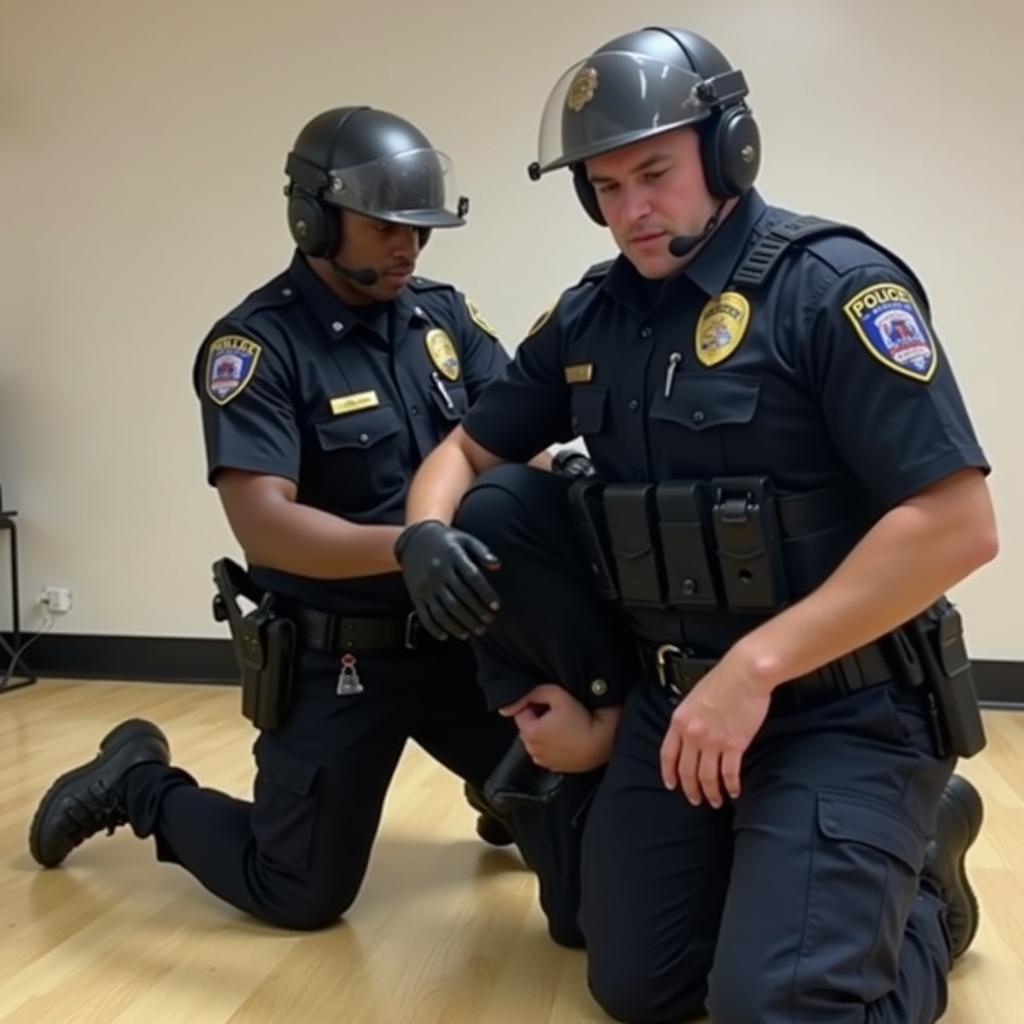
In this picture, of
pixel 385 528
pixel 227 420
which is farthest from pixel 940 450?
pixel 227 420

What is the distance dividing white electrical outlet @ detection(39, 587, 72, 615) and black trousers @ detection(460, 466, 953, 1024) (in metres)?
2.30

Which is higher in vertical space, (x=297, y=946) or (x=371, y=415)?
(x=371, y=415)

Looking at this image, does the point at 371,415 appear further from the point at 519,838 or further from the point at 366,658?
the point at 519,838

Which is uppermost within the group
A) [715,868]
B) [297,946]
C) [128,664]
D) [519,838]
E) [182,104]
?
[182,104]

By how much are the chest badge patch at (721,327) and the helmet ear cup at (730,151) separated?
0.12 meters

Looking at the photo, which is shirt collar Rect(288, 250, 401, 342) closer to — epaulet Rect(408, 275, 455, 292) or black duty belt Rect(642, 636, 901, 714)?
epaulet Rect(408, 275, 455, 292)

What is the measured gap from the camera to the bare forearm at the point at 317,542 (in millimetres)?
1476

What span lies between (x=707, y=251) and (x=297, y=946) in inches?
42.1

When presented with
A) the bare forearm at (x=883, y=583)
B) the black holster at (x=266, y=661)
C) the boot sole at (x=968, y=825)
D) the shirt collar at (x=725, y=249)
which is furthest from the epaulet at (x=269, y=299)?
the boot sole at (x=968, y=825)

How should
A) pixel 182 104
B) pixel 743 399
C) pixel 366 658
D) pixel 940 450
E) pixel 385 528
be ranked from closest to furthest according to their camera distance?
pixel 940 450, pixel 743 399, pixel 385 528, pixel 366 658, pixel 182 104

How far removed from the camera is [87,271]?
321 cm

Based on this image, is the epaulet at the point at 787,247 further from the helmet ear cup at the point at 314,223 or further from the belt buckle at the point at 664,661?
the helmet ear cup at the point at 314,223

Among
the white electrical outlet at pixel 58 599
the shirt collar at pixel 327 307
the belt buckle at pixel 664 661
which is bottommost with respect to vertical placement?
the white electrical outlet at pixel 58 599

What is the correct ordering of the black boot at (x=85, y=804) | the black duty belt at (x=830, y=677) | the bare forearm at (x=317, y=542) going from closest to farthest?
1. the black duty belt at (x=830, y=677)
2. the bare forearm at (x=317, y=542)
3. the black boot at (x=85, y=804)
